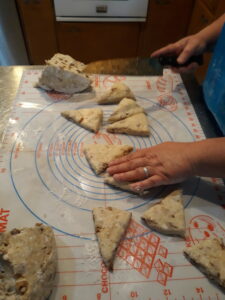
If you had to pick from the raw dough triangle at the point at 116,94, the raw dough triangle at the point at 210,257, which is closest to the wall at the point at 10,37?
the raw dough triangle at the point at 116,94

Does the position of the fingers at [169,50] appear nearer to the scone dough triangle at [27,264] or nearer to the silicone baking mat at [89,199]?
the silicone baking mat at [89,199]

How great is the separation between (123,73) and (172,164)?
701mm

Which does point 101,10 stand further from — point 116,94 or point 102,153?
point 102,153

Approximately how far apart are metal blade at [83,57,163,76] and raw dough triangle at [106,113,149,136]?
37 centimetres

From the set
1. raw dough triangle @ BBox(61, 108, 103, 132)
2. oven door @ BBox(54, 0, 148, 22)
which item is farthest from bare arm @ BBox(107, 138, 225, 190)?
oven door @ BBox(54, 0, 148, 22)

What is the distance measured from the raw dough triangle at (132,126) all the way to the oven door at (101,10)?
1.18 m

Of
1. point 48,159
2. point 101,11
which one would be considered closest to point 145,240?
point 48,159

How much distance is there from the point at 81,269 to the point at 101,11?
5.85 ft

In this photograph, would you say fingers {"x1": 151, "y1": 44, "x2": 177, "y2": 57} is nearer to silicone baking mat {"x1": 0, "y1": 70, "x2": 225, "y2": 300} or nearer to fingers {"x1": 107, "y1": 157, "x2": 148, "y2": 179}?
silicone baking mat {"x1": 0, "y1": 70, "x2": 225, "y2": 300}

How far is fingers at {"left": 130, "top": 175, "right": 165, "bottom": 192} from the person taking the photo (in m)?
0.83

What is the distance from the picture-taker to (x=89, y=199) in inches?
33.6

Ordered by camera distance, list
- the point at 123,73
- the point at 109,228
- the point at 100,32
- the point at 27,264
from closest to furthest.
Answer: the point at 27,264 < the point at 109,228 < the point at 123,73 < the point at 100,32

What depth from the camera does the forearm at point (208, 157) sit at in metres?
0.78

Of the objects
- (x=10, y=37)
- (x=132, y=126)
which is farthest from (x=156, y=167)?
(x=10, y=37)
